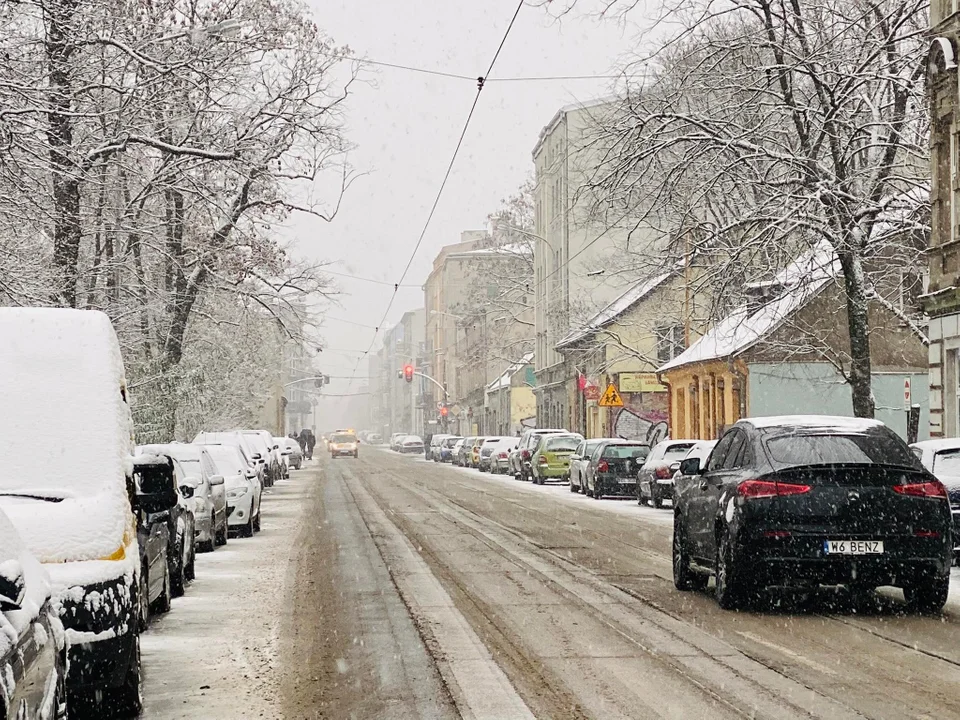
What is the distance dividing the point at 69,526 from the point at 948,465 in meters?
12.8

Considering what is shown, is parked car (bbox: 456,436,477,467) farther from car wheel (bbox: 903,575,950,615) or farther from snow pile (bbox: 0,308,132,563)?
snow pile (bbox: 0,308,132,563)

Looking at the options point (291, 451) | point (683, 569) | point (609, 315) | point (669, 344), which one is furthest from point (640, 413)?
point (683, 569)

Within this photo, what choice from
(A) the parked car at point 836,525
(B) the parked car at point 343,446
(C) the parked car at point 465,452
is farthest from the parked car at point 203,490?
(B) the parked car at point 343,446

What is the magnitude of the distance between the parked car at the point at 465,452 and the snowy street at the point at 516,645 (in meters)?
54.1

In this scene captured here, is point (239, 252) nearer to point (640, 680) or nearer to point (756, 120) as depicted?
point (756, 120)

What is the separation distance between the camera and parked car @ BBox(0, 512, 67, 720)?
4.50 metres

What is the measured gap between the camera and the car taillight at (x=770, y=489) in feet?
38.9

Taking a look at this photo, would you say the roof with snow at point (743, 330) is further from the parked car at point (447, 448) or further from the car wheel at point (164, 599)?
the parked car at point (447, 448)

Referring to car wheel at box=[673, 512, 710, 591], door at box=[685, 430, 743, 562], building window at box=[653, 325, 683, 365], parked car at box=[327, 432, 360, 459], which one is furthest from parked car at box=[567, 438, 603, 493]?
parked car at box=[327, 432, 360, 459]

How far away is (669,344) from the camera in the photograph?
57.8 meters

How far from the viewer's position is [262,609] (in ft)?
41.8

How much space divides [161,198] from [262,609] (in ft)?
64.6

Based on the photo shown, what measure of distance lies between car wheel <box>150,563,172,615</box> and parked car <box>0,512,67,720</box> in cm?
652

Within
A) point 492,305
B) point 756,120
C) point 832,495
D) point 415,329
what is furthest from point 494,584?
point 415,329
